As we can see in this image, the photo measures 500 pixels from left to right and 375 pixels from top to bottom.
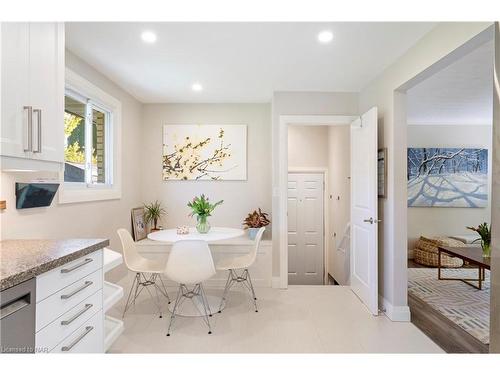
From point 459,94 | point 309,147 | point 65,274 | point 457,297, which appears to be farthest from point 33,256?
point 459,94

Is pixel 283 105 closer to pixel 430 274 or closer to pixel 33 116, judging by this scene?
pixel 33 116

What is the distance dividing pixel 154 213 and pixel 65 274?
106 inches

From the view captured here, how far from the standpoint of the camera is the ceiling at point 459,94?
291 centimetres

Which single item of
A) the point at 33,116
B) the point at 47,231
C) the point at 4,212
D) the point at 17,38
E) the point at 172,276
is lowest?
the point at 172,276

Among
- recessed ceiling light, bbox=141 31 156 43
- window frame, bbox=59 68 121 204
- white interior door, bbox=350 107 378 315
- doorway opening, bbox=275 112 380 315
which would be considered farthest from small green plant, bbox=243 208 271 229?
recessed ceiling light, bbox=141 31 156 43

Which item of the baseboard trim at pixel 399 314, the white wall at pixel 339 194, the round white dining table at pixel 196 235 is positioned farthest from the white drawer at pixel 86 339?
the white wall at pixel 339 194

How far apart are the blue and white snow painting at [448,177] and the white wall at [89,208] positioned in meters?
4.99

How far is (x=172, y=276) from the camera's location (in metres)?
2.58

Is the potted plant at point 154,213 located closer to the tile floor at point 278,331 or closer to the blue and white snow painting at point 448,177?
the tile floor at point 278,331

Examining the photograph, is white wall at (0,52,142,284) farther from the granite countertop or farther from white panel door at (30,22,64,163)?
white panel door at (30,22,64,163)

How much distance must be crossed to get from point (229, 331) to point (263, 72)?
2.54 meters

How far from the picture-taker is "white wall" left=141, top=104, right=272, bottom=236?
13.6 feet

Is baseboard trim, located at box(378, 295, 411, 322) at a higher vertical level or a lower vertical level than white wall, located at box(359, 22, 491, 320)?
lower
